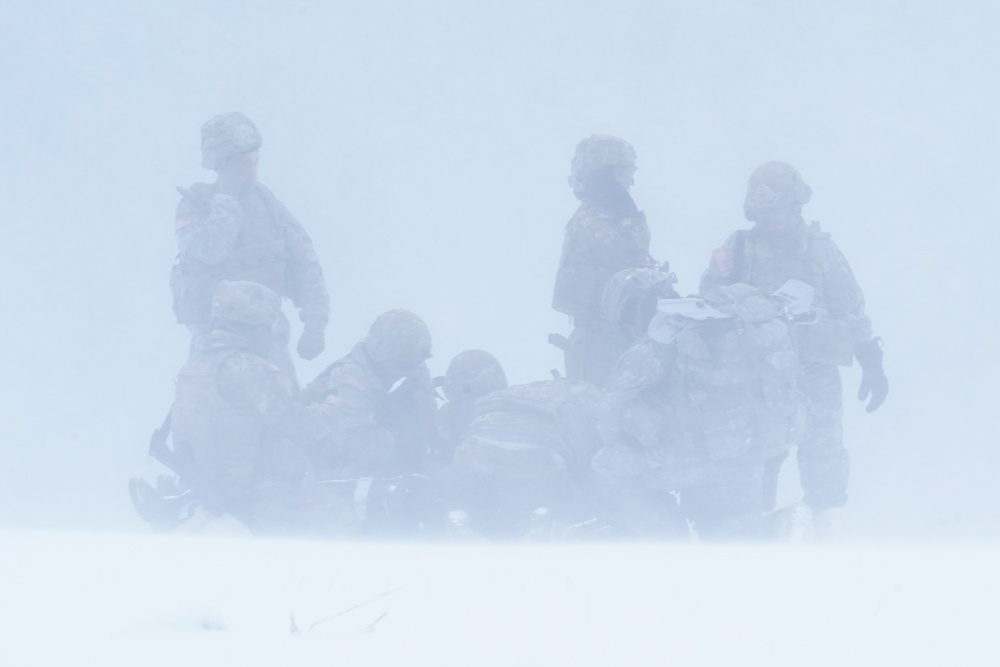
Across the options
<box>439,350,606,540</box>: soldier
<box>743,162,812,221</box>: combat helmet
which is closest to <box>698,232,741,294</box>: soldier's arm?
Result: <box>743,162,812,221</box>: combat helmet

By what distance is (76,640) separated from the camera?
115 inches

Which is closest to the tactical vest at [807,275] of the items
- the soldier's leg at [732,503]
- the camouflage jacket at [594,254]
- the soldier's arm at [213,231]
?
the camouflage jacket at [594,254]

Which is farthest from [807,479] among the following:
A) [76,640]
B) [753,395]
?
[76,640]

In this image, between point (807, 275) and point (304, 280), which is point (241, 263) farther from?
point (807, 275)

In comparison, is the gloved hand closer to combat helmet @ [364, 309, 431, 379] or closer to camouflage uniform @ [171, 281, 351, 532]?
combat helmet @ [364, 309, 431, 379]

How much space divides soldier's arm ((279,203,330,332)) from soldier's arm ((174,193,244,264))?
40cm

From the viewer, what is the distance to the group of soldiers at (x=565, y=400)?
569cm

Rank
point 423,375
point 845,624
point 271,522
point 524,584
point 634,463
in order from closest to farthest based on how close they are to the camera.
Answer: point 845,624
point 524,584
point 634,463
point 271,522
point 423,375

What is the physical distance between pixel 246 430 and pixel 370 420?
30.3 inches

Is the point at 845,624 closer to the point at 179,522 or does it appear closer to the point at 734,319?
the point at 734,319

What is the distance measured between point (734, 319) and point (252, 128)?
3.26 m

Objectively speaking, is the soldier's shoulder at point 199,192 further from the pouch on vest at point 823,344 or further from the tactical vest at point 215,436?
the pouch on vest at point 823,344

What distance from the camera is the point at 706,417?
5645 mm

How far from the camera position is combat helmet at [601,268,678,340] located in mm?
5965
